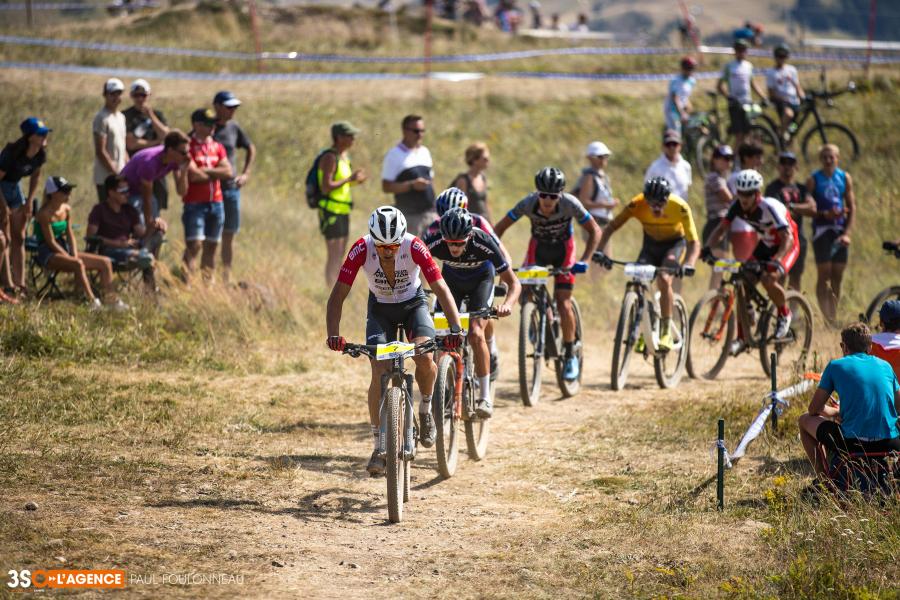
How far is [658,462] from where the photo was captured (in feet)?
29.9

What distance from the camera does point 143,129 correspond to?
1407 centimetres

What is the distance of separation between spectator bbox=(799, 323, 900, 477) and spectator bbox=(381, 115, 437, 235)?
6765 millimetres

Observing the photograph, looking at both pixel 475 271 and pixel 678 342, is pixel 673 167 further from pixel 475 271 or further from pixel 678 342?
pixel 475 271

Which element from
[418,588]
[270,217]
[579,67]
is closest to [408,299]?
[418,588]

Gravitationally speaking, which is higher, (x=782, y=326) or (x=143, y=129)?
(x=143, y=129)

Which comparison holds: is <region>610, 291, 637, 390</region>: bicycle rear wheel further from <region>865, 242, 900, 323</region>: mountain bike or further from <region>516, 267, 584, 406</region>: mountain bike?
<region>865, 242, 900, 323</region>: mountain bike

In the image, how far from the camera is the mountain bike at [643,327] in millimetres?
11516

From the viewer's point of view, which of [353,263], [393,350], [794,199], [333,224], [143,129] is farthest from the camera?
[143,129]

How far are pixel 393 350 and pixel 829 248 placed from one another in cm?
830

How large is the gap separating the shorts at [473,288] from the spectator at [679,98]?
33.1ft

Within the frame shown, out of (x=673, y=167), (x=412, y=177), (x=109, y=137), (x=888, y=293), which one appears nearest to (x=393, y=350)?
(x=412, y=177)

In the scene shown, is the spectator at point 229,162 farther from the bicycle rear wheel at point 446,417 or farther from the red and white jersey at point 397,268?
the red and white jersey at point 397,268

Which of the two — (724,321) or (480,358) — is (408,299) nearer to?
(480,358)

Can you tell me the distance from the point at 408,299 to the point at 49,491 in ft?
9.17
